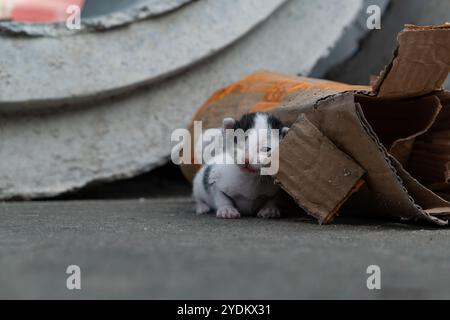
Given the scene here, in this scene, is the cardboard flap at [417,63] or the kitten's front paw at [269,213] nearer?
the cardboard flap at [417,63]

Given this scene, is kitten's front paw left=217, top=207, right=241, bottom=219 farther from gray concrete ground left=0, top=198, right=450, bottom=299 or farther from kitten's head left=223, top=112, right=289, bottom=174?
gray concrete ground left=0, top=198, right=450, bottom=299

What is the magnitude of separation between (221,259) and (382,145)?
93 cm

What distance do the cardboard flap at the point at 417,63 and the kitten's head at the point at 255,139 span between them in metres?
0.46

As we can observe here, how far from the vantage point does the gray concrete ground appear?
3.99 ft

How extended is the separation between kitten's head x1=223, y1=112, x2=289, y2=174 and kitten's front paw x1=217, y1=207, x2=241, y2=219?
181 mm

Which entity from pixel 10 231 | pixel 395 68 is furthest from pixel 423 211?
pixel 10 231

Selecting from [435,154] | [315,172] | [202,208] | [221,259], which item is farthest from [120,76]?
[221,259]

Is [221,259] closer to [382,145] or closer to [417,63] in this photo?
[382,145]

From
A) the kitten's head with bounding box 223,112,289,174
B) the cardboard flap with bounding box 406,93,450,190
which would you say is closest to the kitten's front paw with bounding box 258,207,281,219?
the kitten's head with bounding box 223,112,289,174

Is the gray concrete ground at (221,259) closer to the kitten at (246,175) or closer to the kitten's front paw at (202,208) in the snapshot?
the kitten at (246,175)

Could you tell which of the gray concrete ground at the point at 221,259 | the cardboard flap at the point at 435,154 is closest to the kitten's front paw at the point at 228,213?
the gray concrete ground at the point at 221,259

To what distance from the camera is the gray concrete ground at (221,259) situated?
1215 mm

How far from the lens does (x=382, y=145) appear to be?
2.18 m

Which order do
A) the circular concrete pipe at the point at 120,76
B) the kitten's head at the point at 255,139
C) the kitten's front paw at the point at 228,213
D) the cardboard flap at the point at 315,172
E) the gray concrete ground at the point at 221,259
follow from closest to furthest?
1. the gray concrete ground at the point at 221,259
2. the cardboard flap at the point at 315,172
3. the kitten's head at the point at 255,139
4. the kitten's front paw at the point at 228,213
5. the circular concrete pipe at the point at 120,76
